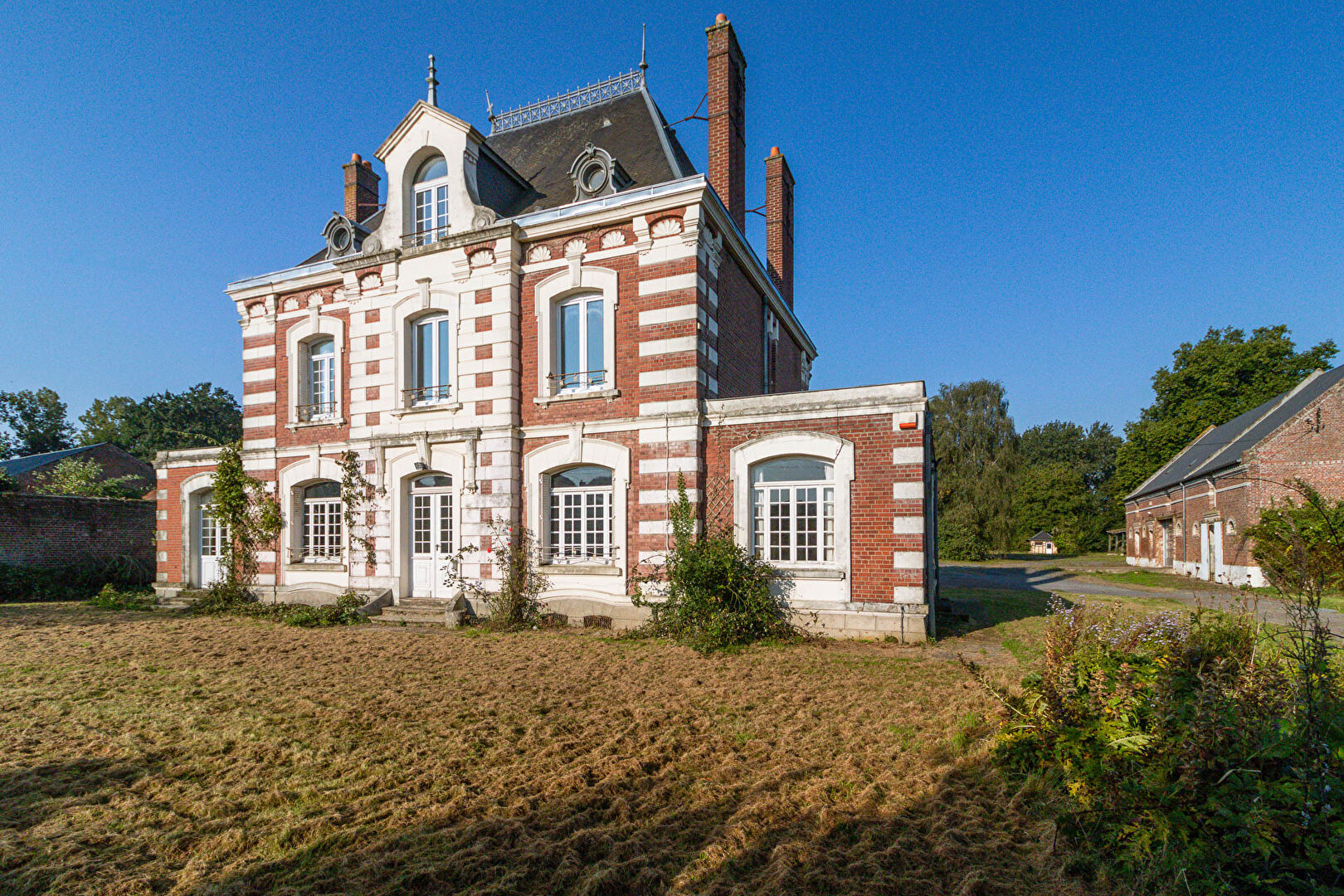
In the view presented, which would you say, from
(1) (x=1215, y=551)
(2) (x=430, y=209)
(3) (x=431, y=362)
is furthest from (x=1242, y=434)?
(2) (x=430, y=209)

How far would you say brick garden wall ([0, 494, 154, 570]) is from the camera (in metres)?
16.5

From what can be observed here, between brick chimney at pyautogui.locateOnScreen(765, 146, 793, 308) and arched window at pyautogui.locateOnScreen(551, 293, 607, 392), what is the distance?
581 centimetres

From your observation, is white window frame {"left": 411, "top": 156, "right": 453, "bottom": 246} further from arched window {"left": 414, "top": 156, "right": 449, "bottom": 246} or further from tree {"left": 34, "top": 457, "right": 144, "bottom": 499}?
tree {"left": 34, "top": 457, "right": 144, "bottom": 499}

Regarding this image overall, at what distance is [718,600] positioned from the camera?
9383 mm

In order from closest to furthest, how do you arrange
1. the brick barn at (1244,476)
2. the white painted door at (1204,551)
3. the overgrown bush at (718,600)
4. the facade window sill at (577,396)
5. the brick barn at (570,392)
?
the overgrown bush at (718,600) < the brick barn at (570,392) < the facade window sill at (577,396) < the brick barn at (1244,476) < the white painted door at (1204,551)

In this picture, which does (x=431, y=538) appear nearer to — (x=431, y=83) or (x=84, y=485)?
(x=431, y=83)

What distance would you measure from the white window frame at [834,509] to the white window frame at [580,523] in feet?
7.19

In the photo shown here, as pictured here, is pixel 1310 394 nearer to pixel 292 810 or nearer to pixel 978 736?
pixel 978 736

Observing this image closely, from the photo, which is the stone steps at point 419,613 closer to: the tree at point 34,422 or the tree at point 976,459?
the tree at point 976,459

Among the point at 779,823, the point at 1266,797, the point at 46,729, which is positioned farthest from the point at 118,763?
the point at 1266,797

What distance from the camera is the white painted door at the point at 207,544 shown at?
48.1ft

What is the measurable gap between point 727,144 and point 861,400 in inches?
213

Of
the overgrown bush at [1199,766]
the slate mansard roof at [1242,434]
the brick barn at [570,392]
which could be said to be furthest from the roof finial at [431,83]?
the slate mansard roof at [1242,434]

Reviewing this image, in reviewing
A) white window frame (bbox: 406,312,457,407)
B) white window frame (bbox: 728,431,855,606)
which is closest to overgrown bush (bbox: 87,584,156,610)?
white window frame (bbox: 406,312,457,407)
